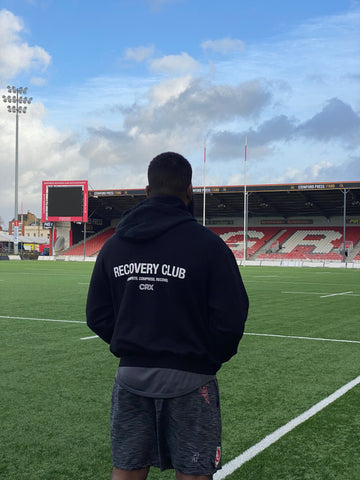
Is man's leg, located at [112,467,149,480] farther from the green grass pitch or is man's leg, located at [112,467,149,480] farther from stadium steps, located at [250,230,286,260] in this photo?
stadium steps, located at [250,230,286,260]

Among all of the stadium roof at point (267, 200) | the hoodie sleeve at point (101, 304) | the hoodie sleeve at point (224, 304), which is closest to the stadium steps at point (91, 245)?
the stadium roof at point (267, 200)

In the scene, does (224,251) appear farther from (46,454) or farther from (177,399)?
(46,454)

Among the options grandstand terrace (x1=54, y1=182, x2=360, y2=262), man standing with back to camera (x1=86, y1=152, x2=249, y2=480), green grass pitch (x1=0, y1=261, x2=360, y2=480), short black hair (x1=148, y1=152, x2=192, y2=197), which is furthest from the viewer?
grandstand terrace (x1=54, y1=182, x2=360, y2=262)

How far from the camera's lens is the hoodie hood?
93.8 inches

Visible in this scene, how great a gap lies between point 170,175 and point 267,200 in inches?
2271

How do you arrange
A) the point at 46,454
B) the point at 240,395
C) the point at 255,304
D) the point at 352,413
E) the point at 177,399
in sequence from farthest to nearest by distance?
the point at 255,304
the point at 240,395
the point at 352,413
the point at 46,454
the point at 177,399

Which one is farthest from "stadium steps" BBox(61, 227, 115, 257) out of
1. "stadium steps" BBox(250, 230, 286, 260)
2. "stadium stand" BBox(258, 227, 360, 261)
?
"stadium stand" BBox(258, 227, 360, 261)

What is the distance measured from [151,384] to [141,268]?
0.49 meters

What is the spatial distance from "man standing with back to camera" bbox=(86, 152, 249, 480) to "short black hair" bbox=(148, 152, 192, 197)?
0.14m

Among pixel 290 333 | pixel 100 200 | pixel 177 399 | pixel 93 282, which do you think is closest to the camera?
pixel 177 399

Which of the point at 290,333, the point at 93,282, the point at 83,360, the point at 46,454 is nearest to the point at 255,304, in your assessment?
the point at 290,333

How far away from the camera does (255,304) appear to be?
50.4ft

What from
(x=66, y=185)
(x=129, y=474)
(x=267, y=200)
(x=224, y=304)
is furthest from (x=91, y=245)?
(x=224, y=304)

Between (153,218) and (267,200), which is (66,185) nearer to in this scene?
(267,200)
